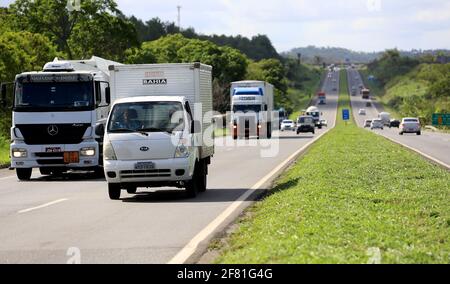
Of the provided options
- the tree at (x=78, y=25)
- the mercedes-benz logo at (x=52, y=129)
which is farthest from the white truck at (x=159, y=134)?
the tree at (x=78, y=25)

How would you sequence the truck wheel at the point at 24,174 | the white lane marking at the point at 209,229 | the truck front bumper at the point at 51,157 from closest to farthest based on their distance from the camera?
1. the white lane marking at the point at 209,229
2. the truck front bumper at the point at 51,157
3. the truck wheel at the point at 24,174

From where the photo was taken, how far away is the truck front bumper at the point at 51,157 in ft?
86.7

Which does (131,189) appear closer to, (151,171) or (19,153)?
(151,171)

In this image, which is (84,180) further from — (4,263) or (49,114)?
(4,263)

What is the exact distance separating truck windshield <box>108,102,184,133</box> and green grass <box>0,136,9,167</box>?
1623 cm

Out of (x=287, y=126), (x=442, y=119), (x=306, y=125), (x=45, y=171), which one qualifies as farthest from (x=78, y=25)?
(x=45, y=171)

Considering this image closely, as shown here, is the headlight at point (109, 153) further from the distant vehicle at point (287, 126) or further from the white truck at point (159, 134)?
the distant vehicle at point (287, 126)

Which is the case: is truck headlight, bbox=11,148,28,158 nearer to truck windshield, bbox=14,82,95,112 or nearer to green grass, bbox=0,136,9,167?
truck windshield, bbox=14,82,95,112

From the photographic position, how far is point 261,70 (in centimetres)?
15962

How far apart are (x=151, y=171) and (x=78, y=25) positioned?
58.3 m

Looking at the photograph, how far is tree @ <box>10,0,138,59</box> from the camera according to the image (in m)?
74.9

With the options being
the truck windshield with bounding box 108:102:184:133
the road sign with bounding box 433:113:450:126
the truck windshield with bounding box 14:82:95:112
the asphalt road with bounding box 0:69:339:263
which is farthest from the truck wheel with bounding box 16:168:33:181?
the road sign with bounding box 433:113:450:126

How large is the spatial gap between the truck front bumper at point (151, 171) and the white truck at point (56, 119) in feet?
23.6
